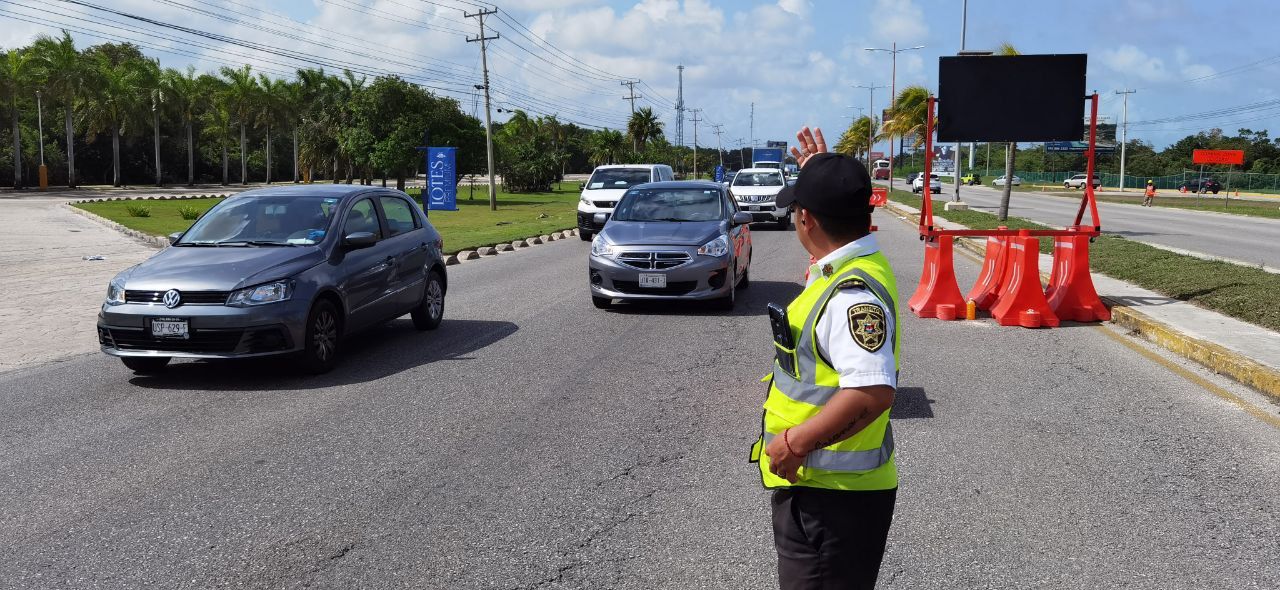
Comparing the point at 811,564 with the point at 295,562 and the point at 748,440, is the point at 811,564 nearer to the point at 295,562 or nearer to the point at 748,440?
the point at 295,562

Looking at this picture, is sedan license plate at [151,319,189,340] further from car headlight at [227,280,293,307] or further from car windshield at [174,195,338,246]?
car windshield at [174,195,338,246]

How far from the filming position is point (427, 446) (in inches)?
228

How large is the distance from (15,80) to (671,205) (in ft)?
200

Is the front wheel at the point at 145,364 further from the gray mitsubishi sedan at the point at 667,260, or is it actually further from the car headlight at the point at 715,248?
the car headlight at the point at 715,248

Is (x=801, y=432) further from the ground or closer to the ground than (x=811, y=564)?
further from the ground

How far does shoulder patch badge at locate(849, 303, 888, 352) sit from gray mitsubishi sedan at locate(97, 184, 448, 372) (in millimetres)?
6088

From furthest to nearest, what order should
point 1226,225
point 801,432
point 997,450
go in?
point 1226,225, point 997,450, point 801,432

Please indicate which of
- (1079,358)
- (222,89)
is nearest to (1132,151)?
(222,89)

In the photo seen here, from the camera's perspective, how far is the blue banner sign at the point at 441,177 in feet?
99.6

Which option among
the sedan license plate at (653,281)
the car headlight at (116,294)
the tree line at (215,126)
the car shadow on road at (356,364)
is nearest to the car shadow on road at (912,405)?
the car shadow on road at (356,364)

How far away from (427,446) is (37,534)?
1.98m

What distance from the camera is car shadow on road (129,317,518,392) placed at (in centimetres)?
769

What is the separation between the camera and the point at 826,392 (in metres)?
2.39

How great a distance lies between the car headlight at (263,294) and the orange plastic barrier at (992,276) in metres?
7.17
